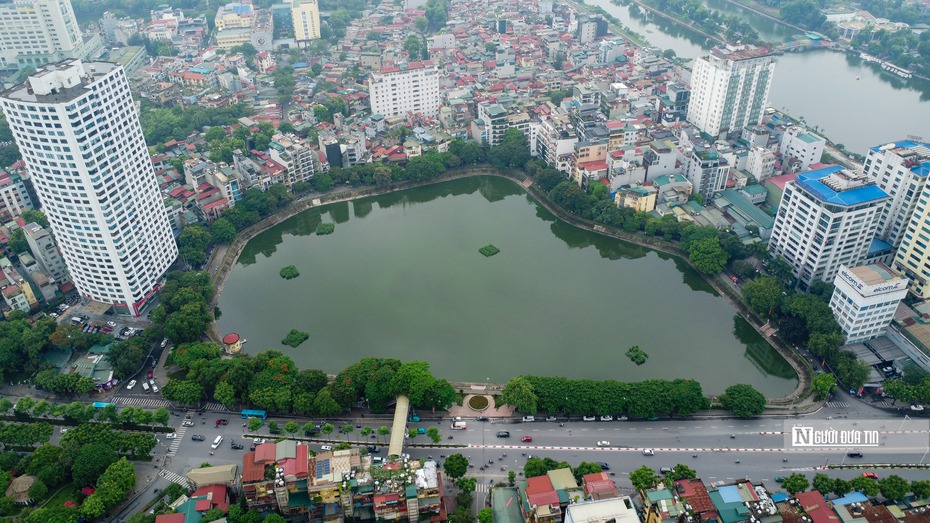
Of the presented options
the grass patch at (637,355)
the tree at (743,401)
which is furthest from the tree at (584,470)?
the grass patch at (637,355)

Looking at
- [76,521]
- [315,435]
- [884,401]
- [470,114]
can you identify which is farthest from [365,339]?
[470,114]

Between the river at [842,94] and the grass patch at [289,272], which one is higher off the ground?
the river at [842,94]

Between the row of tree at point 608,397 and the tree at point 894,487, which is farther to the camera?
the row of tree at point 608,397

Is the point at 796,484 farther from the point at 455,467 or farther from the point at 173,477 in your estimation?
the point at 173,477

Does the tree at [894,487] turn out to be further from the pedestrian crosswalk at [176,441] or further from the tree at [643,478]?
the pedestrian crosswalk at [176,441]

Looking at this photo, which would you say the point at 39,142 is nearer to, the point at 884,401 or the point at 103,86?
the point at 103,86
